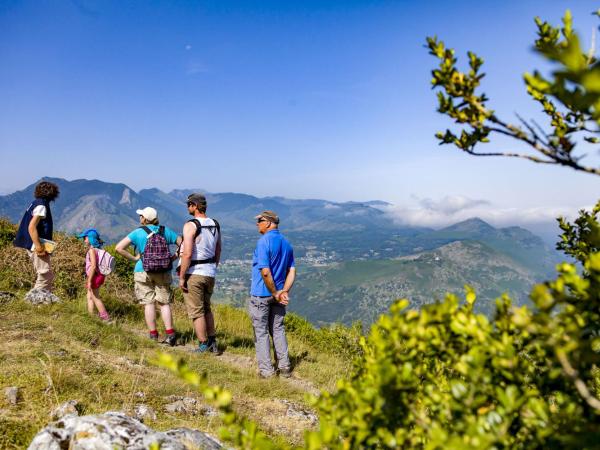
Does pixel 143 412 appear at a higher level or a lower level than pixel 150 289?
lower

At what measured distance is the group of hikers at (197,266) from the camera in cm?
718

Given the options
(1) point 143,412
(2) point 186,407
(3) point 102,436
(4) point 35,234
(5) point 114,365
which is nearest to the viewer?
(3) point 102,436

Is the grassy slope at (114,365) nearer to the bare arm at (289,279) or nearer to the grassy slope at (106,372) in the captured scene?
the grassy slope at (106,372)

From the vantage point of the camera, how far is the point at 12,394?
4227 millimetres

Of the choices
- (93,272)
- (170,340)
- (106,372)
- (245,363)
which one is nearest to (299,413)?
(245,363)

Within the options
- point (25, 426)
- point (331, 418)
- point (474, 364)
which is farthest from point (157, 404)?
point (474, 364)

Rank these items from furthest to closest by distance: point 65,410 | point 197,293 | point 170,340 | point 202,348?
1. point 170,340
2. point 202,348
3. point 197,293
4. point 65,410

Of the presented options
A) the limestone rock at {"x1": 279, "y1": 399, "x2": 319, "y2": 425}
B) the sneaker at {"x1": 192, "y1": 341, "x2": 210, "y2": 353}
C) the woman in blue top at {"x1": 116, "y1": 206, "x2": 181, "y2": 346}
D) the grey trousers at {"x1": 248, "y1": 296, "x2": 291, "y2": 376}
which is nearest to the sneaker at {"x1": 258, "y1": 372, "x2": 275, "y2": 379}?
the grey trousers at {"x1": 248, "y1": 296, "x2": 291, "y2": 376}

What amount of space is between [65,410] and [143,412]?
924 mm

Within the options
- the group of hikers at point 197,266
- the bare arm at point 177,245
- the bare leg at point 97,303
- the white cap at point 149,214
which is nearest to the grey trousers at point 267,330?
the group of hikers at point 197,266

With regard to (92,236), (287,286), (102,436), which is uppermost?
(92,236)

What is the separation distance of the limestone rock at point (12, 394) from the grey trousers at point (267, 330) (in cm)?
376

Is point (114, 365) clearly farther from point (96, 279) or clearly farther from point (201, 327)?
point (96, 279)

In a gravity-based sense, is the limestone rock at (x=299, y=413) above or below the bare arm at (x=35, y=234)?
below
